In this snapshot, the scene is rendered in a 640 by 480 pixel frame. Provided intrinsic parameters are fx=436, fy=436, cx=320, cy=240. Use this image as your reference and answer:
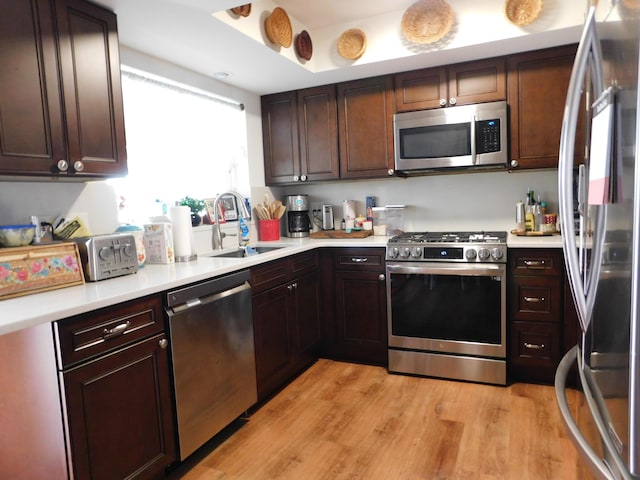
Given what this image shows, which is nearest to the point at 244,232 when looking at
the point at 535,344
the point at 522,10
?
the point at 535,344

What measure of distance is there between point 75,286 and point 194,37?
1.42 m

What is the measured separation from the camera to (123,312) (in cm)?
164

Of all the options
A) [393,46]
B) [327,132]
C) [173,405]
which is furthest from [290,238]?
[173,405]

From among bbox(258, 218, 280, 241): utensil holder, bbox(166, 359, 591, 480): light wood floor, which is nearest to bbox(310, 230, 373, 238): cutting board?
bbox(258, 218, 280, 241): utensil holder

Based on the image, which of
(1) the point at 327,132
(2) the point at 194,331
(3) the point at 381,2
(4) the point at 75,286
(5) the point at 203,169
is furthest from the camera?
(1) the point at 327,132

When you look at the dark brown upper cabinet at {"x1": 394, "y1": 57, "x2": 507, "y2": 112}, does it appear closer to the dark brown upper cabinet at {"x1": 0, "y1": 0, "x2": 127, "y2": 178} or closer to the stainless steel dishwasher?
the stainless steel dishwasher

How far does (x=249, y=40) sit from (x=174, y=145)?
2.80 feet

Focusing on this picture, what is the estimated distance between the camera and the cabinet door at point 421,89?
9.96 feet

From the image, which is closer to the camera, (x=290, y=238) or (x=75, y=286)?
(x=75, y=286)

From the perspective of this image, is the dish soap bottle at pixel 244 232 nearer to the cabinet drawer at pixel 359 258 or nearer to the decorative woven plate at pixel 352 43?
the cabinet drawer at pixel 359 258

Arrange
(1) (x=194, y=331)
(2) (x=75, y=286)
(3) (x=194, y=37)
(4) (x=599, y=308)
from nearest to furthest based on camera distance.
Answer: (4) (x=599, y=308)
(2) (x=75, y=286)
(1) (x=194, y=331)
(3) (x=194, y=37)

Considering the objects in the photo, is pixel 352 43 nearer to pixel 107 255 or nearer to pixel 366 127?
pixel 366 127

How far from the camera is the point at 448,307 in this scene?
2818 millimetres

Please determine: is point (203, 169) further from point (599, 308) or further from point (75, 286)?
point (599, 308)
